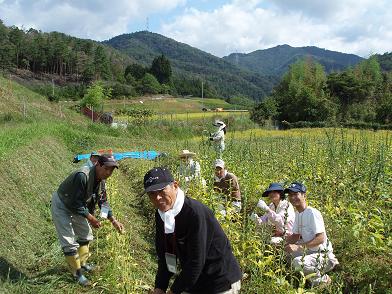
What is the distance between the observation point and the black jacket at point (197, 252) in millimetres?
2607

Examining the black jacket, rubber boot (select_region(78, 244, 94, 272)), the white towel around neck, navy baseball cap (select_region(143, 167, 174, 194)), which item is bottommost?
rubber boot (select_region(78, 244, 94, 272))

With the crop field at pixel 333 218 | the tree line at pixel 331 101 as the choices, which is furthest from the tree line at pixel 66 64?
the crop field at pixel 333 218

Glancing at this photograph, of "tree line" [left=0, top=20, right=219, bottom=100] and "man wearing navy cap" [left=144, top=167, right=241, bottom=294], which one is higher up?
"tree line" [left=0, top=20, right=219, bottom=100]

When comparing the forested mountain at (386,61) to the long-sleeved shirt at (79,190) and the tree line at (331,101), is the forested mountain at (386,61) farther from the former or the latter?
the long-sleeved shirt at (79,190)

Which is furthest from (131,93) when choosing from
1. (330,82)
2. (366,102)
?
(366,102)

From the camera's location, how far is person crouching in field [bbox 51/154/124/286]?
4.46 meters

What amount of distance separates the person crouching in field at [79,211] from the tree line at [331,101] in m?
38.5

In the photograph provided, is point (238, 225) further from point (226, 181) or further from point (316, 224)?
point (316, 224)

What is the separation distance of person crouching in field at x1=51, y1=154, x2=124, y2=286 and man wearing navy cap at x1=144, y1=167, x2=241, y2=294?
66.8 inches

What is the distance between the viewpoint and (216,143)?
9.38 m

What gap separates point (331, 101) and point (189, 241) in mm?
46683

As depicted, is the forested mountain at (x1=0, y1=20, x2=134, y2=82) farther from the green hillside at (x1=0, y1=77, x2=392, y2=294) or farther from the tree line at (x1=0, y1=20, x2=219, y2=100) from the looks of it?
the green hillside at (x1=0, y1=77, x2=392, y2=294)

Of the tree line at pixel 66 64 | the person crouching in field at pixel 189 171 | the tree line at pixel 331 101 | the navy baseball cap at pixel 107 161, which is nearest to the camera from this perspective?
the navy baseball cap at pixel 107 161

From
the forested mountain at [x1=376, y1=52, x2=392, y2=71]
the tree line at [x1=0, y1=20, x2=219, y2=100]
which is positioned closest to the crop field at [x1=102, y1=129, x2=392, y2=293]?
the tree line at [x1=0, y1=20, x2=219, y2=100]
